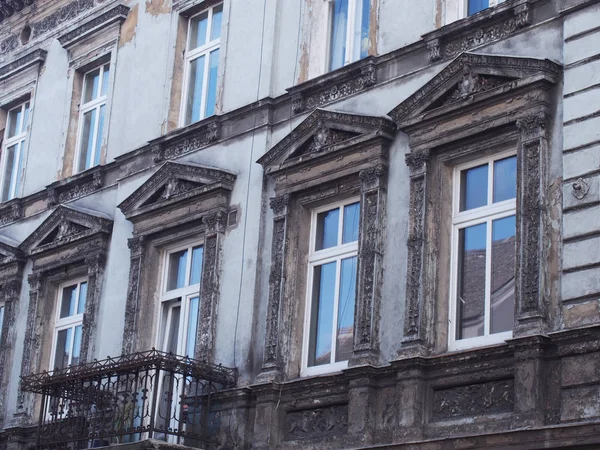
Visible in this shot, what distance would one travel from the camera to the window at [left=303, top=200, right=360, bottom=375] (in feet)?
46.2

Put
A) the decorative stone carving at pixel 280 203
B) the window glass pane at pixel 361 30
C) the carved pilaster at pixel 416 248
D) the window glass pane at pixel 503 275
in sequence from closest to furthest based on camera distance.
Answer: the window glass pane at pixel 503 275 < the carved pilaster at pixel 416 248 < the decorative stone carving at pixel 280 203 < the window glass pane at pixel 361 30

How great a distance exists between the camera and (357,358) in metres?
13.3

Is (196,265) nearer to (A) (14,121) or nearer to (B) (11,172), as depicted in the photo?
(B) (11,172)

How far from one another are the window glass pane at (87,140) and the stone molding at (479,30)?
7.04 m

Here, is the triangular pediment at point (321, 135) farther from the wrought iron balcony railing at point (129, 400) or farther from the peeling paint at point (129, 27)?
the peeling paint at point (129, 27)

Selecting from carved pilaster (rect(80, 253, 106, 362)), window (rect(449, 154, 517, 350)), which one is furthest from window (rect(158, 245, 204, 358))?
window (rect(449, 154, 517, 350))

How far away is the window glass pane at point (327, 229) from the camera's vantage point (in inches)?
576

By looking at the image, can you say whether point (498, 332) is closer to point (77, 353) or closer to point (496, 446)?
point (496, 446)

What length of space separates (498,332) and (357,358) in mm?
1653

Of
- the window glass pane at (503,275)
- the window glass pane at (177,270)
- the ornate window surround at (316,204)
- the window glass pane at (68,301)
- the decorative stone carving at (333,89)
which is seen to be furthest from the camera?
the window glass pane at (68,301)

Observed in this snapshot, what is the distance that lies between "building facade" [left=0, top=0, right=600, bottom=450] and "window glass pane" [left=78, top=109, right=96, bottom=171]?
5 centimetres

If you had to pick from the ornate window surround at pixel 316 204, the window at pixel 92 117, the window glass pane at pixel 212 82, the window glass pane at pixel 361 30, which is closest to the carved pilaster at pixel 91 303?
the window at pixel 92 117

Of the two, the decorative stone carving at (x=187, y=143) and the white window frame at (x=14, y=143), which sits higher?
the white window frame at (x=14, y=143)

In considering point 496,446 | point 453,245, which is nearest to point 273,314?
point 453,245
